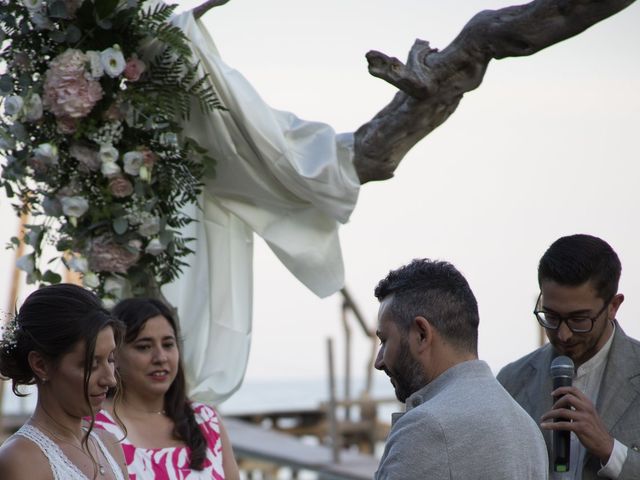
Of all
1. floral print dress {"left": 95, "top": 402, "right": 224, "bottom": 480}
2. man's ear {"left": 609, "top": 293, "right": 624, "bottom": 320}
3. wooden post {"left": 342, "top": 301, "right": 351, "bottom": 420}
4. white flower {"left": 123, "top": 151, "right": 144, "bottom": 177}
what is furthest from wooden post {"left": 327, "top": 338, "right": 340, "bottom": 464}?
man's ear {"left": 609, "top": 293, "right": 624, "bottom": 320}

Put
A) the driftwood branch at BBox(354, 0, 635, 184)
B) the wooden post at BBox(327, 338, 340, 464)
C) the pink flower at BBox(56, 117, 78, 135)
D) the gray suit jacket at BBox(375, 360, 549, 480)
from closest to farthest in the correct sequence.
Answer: the gray suit jacket at BBox(375, 360, 549, 480) < the driftwood branch at BBox(354, 0, 635, 184) < the pink flower at BBox(56, 117, 78, 135) < the wooden post at BBox(327, 338, 340, 464)

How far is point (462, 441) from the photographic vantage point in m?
2.56

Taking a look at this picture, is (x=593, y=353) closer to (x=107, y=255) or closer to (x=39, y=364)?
(x=39, y=364)

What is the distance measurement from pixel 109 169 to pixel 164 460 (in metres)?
1.05

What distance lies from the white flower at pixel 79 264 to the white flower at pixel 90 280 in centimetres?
2

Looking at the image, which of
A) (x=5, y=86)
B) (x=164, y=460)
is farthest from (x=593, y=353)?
(x=5, y=86)

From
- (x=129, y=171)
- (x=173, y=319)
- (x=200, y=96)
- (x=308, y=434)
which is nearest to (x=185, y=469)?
(x=173, y=319)

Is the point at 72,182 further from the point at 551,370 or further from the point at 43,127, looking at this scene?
the point at 551,370

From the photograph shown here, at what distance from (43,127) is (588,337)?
2.06m

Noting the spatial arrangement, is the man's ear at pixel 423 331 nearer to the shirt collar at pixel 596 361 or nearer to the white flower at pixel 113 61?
the shirt collar at pixel 596 361

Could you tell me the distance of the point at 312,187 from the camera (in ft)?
14.4

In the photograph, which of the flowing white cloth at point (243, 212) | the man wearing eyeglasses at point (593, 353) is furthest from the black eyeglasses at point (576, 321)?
the flowing white cloth at point (243, 212)

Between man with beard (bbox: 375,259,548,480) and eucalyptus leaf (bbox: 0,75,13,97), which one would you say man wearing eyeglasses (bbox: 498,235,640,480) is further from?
eucalyptus leaf (bbox: 0,75,13,97)

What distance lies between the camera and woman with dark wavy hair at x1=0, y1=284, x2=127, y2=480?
2.97m
